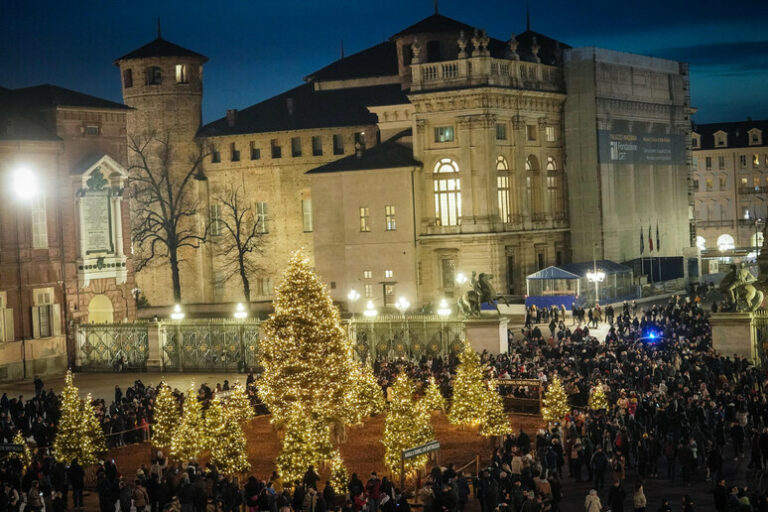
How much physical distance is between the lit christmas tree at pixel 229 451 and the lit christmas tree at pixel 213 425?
4 centimetres

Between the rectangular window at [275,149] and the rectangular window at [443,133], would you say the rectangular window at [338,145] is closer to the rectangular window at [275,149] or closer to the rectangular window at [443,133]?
the rectangular window at [275,149]

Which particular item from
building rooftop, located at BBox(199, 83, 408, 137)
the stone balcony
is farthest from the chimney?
the stone balcony

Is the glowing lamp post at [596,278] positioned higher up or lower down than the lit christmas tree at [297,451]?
higher up

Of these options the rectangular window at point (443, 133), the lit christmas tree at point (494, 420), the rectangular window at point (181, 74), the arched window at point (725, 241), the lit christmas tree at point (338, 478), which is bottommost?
the lit christmas tree at point (338, 478)

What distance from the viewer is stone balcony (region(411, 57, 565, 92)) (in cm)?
7194

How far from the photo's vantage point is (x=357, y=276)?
240 feet

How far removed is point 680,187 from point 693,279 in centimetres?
955

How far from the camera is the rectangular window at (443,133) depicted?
73000 mm

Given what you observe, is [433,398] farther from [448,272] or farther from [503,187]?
[503,187]

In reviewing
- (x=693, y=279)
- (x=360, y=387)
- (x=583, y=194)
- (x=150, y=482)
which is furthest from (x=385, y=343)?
(x=693, y=279)

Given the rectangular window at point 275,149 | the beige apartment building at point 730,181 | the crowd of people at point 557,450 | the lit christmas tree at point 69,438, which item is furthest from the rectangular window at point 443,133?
the beige apartment building at point 730,181

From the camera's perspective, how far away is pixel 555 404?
35406mm

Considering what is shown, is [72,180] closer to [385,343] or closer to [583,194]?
[385,343]

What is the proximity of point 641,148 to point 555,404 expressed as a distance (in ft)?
175
